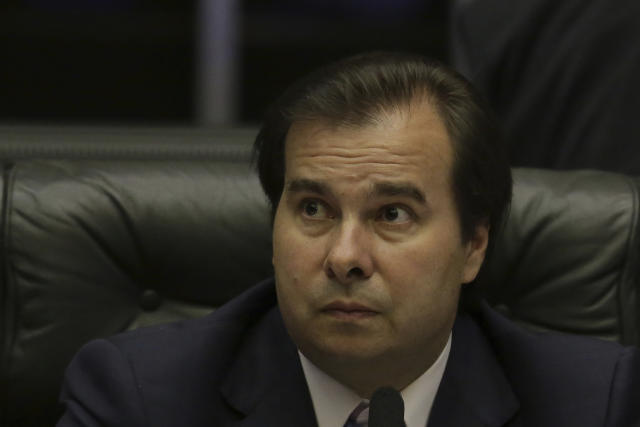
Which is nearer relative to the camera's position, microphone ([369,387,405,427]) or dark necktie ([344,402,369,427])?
microphone ([369,387,405,427])

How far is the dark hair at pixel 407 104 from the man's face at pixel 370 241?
20mm

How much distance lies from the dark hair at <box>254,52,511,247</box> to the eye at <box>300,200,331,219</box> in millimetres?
101

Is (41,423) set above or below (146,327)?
below

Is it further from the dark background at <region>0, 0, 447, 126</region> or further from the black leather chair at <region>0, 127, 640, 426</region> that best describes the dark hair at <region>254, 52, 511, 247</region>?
the dark background at <region>0, 0, 447, 126</region>

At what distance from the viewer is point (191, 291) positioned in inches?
71.9

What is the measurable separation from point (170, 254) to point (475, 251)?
1.60 ft

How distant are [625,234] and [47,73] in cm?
333

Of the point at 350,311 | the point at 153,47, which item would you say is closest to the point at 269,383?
the point at 350,311

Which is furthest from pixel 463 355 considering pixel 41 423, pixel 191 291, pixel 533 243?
pixel 41 423

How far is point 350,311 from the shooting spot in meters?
1.45

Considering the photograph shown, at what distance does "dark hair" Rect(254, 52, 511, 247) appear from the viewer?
1.53 m

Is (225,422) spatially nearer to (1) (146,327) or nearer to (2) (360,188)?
(1) (146,327)

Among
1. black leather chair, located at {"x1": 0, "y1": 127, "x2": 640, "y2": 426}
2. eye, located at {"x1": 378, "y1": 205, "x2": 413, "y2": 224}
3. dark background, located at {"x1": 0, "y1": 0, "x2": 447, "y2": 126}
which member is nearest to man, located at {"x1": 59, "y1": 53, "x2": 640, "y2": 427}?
eye, located at {"x1": 378, "y1": 205, "x2": 413, "y2": 224}

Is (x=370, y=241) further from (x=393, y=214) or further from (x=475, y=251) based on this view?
(x=475, y=251)
